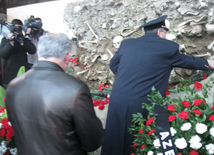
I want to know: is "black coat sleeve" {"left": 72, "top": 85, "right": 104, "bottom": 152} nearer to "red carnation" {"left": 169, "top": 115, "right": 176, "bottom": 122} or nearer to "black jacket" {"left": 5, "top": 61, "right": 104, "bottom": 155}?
"black jacket" {"left": 5, "top": 61, "right": 104, "bottom": 155}

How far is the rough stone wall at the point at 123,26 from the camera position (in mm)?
3361

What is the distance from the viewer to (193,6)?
346 centimetres

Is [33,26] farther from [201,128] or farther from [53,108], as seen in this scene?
[201,128]

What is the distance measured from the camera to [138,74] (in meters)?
2.24

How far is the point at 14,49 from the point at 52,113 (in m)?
2.56

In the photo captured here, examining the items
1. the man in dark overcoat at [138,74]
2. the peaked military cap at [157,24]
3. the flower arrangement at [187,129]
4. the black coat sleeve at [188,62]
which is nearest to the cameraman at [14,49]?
the man in dark overcoat at [138,74]

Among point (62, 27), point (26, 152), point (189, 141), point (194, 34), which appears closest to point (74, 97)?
point (26, 152)

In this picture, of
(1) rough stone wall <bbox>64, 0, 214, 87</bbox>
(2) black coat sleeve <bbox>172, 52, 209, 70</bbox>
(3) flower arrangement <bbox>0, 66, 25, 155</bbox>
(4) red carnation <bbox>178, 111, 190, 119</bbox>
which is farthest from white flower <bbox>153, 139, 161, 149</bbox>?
(1) rough stone wall <bbox>64, 0, 214, 87</bbox>

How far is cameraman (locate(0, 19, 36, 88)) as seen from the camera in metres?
3.48

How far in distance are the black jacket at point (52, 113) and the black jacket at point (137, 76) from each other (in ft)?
2.45

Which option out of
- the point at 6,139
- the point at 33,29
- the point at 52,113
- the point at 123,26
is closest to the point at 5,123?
the point at 6,139

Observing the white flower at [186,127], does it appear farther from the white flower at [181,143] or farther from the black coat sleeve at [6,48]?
the black coat sleeve at [6,48]

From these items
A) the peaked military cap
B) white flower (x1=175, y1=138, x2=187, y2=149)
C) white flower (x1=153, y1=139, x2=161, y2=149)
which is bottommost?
white flower (x1=153, y1=139, x2=161, y2=149)

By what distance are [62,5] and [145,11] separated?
6.54ft
